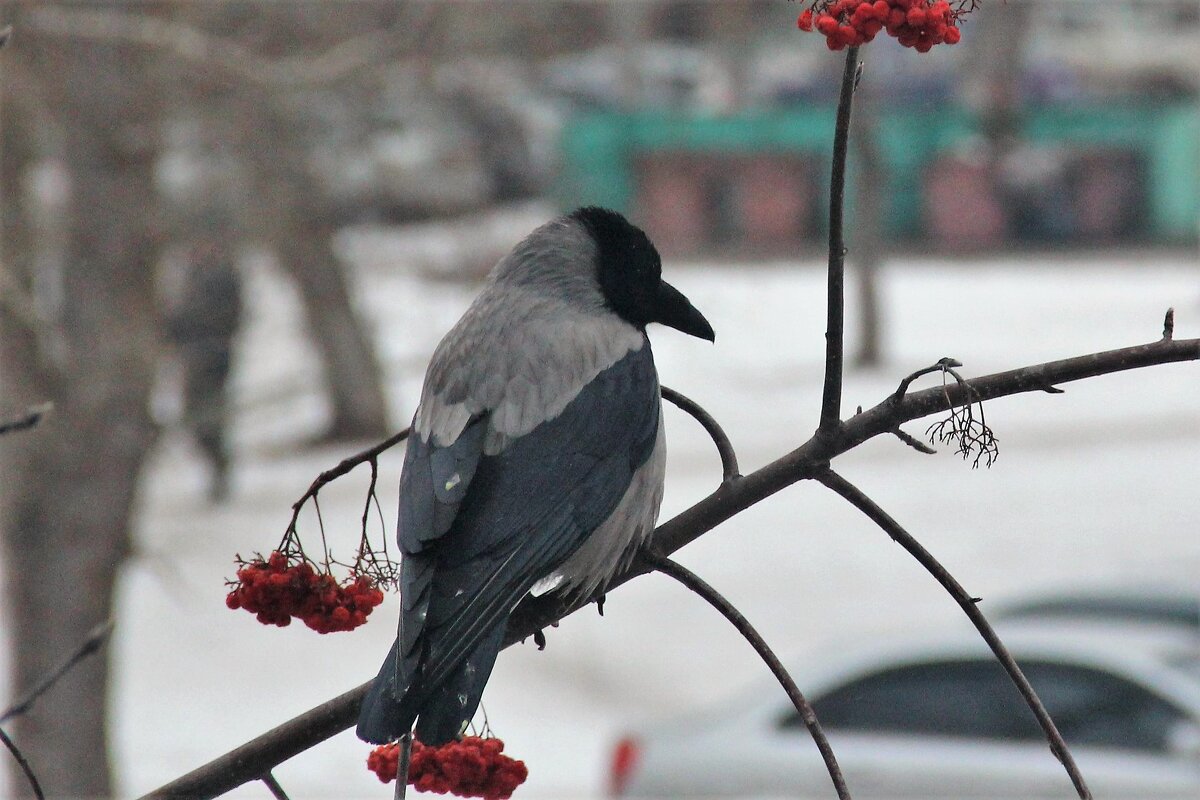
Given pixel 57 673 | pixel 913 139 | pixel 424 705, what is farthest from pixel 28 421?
pixel 913 139

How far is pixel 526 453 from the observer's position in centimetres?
225

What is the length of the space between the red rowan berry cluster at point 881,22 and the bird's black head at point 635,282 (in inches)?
39.0

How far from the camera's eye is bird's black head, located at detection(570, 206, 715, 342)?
8.34ft

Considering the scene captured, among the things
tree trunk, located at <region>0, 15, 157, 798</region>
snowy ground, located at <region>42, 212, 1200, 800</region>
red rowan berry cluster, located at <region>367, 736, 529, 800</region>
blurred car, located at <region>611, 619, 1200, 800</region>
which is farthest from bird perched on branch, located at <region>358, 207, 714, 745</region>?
tree trunk, located at <region>0, 15, 157, 798</region>

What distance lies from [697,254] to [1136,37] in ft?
48.1

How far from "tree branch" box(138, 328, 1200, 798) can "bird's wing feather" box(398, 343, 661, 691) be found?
0.12 meters

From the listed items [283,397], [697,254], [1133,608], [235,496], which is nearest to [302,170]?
[283,397]

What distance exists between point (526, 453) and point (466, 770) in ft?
1.66

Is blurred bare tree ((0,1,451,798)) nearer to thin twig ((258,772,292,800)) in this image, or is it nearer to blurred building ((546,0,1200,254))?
thin twig ((258,772,292,800))

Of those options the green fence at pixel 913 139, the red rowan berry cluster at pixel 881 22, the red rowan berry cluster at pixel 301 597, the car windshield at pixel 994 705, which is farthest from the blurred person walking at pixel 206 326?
the red rowan berry cluster at pixel 881 22

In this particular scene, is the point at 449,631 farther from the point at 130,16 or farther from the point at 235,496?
the point at 235,496

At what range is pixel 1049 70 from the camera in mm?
28094

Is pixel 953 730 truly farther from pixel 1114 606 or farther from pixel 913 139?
pixel 913 139

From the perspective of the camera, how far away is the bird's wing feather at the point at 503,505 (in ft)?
6.38
